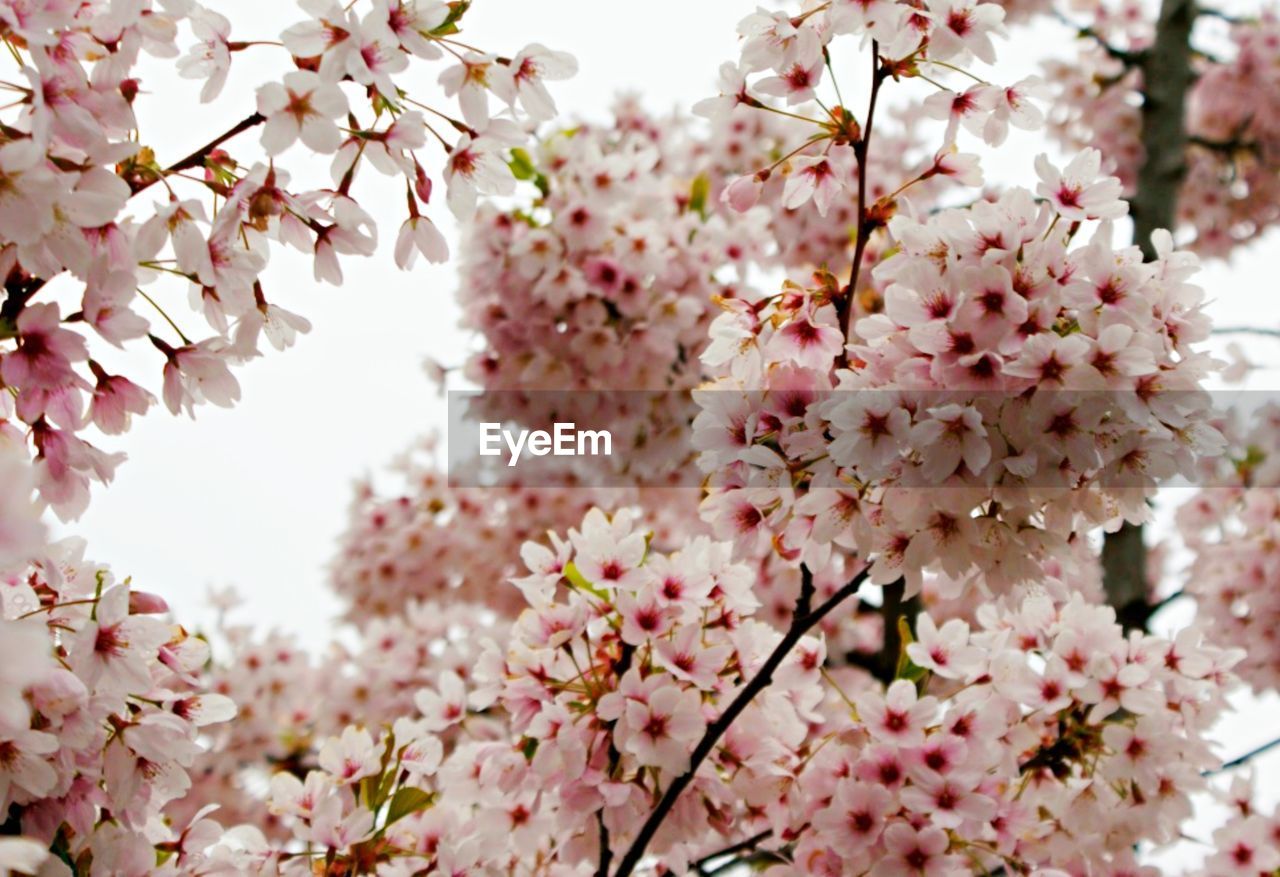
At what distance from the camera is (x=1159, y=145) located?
13.8ft

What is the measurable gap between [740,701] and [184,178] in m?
0.90

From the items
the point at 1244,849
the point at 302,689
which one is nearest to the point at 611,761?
the point at 1244,849

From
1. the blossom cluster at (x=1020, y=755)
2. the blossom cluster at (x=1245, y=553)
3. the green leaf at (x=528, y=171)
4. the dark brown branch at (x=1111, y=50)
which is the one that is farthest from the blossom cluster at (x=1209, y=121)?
the blossom cluster at (x=1020, y=755)

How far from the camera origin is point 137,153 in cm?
129

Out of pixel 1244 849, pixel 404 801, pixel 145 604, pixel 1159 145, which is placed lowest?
pixel 1244 849

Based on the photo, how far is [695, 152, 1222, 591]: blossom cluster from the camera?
4.33 ft

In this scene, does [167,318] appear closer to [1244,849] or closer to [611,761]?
[611,761]

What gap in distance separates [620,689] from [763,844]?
0.41 meters

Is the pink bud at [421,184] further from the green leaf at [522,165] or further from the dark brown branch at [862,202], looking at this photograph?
the green leaf at [522,165]

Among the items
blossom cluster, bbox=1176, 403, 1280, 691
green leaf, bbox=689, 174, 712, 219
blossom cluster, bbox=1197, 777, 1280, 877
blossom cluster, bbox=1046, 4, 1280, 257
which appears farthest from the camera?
blossom cluster, bbox=1046, 4, 1280, 257

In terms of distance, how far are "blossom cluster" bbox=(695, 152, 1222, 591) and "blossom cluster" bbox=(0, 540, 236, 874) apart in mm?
650

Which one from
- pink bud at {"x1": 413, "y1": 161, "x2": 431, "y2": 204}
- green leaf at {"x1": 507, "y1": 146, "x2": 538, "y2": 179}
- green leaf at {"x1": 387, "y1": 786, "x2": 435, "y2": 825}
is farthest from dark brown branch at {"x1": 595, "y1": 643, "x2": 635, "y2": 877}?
green leaf at {"x1": 507, "y1": 146, "x2": 538, "y2": 179}

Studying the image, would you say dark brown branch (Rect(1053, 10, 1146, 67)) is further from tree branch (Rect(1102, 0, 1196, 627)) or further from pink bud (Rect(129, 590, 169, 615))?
pink bud (Rect(129, 590, 169, 615))

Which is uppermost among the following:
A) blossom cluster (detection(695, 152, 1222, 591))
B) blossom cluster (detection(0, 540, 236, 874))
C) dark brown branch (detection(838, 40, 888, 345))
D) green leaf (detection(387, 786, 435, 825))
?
dark brown branch (detection(838, 40, 888, 345))
